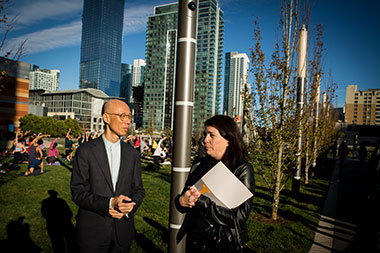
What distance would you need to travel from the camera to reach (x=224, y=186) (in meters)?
2.12

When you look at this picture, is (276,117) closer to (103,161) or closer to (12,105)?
(103,161)

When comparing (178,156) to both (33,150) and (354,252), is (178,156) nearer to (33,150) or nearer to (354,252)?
(354,252)

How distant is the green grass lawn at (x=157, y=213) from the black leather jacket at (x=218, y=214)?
9.45 ft

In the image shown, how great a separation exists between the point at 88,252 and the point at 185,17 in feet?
8.49

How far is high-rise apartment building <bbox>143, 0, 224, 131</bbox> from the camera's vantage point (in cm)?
12294

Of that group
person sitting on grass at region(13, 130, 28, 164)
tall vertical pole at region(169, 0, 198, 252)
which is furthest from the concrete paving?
person sitting on grass at region(13, 130, 28, 164)

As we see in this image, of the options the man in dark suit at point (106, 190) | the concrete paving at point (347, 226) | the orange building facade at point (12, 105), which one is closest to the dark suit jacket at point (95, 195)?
the man in dark suit at point (106, 190)

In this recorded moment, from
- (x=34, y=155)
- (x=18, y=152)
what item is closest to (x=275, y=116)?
(x=34, y=155)

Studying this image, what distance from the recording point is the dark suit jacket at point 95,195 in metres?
2.38

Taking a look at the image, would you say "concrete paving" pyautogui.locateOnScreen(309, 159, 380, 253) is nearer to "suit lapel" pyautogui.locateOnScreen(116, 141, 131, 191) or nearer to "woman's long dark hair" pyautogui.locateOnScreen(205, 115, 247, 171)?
"woman's long dark hair" pyautogui.locateOnScreen(205, 115, 247, 171)

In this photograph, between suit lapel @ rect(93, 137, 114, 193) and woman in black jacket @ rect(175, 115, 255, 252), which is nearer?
woman in black jacket @ rect(175, 115, 255, 252)

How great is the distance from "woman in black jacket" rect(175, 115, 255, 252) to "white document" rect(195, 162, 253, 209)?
0.26ft

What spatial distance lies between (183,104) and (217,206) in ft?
3.33

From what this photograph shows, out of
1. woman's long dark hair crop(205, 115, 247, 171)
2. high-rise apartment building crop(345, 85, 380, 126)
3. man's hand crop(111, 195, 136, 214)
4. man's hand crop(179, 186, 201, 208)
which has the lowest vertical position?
man's hand crop(111, 195, 136, 214)
